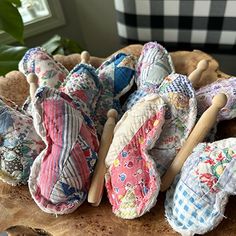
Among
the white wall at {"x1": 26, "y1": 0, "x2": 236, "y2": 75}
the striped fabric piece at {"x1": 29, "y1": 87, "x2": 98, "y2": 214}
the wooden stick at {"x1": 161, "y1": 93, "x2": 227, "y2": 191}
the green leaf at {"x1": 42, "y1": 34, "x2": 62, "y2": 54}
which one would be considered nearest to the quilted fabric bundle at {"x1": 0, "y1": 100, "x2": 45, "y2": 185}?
the striped fabric piece at {"x1": 29, "y1": 87, "x2": 98, "y2": 214}

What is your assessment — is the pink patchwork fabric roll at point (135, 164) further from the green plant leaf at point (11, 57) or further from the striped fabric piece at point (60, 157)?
the green plant leaf at point (11, 57)

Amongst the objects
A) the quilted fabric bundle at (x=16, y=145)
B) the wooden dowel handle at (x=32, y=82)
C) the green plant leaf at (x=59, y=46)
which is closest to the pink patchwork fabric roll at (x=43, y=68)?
the wooden dowel handle at (x=32, y=82)

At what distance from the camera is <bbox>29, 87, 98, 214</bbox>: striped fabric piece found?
0.47m

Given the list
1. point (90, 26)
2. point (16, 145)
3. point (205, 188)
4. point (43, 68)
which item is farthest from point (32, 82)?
point (90, 26)

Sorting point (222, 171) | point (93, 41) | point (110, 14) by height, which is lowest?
point (93, 41)

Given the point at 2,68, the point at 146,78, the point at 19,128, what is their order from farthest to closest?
the point at 2,68
the point at 146,78
the point at 19,128

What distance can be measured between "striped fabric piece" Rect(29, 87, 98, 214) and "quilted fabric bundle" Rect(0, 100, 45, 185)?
3 cm

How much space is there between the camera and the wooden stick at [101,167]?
1.64ft

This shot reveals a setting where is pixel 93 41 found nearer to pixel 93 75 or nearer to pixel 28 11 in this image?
pixel 28 11

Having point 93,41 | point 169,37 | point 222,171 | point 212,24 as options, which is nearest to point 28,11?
point 93,41

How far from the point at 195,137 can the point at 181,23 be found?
42 cm

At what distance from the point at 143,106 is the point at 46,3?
0.71 m

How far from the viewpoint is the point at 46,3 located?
1.05 m

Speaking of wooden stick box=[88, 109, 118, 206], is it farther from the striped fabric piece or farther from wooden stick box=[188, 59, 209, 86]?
wooden stick box=[188, 59, 209, 86]
